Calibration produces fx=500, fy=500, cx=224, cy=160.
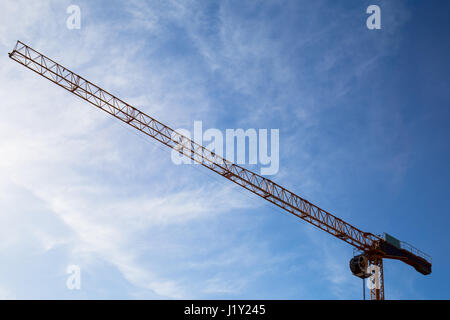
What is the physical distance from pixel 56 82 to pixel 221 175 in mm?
29727

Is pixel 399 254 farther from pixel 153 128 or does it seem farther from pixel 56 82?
pixel 56 82

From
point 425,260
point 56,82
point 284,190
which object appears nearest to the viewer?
point 56,82

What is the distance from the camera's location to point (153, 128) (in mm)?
79938
